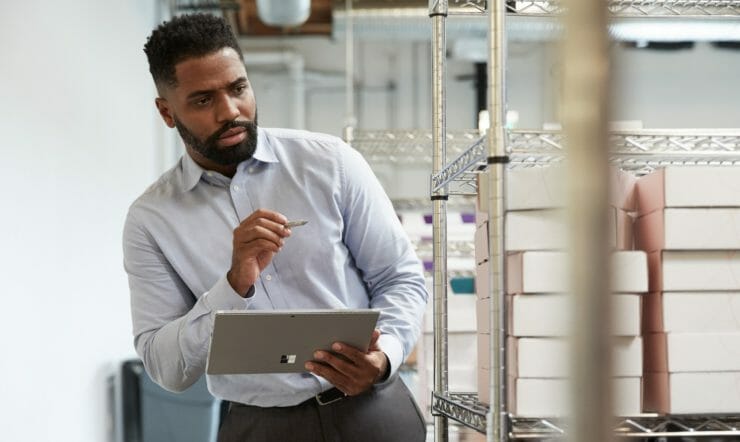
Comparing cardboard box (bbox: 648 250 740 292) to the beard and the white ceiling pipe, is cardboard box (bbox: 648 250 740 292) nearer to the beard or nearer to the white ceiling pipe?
the beard

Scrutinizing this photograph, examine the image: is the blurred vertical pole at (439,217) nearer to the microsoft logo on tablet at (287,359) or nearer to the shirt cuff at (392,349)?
the shirt cuff at (392,349)

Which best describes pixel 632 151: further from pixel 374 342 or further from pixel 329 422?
pixel 329 422

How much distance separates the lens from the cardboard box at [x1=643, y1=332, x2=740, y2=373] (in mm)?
1481

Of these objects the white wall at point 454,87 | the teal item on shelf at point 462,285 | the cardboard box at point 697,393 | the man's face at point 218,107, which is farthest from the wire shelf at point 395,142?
the cardboard box at point 697,393

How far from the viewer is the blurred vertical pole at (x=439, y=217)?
1773 millimetres

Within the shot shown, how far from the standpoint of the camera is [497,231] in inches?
49.9

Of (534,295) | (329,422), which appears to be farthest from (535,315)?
(329,422)

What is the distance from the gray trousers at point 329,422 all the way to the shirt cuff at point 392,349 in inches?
2.5

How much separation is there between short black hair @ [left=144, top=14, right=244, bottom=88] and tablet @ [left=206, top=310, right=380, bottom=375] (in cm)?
61

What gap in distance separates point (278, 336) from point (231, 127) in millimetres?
471

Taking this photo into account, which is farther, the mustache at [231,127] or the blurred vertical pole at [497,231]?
the mustache at [231,127]

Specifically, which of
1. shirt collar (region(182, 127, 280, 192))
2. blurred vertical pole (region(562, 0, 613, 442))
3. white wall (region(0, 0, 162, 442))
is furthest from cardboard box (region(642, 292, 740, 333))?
white wall (region(0, 0, 162, 442))

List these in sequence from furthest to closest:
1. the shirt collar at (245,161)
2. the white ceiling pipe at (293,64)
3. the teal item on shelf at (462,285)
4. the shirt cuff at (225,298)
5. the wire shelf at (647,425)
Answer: the white ceiling pipe at (293,64) < the teal item on shelf at (462,285) < the shirt collar at (245,161) < the shirt cuff at (225,298) < the wire shelf at (647,425)

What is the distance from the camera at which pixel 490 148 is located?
129 cm
